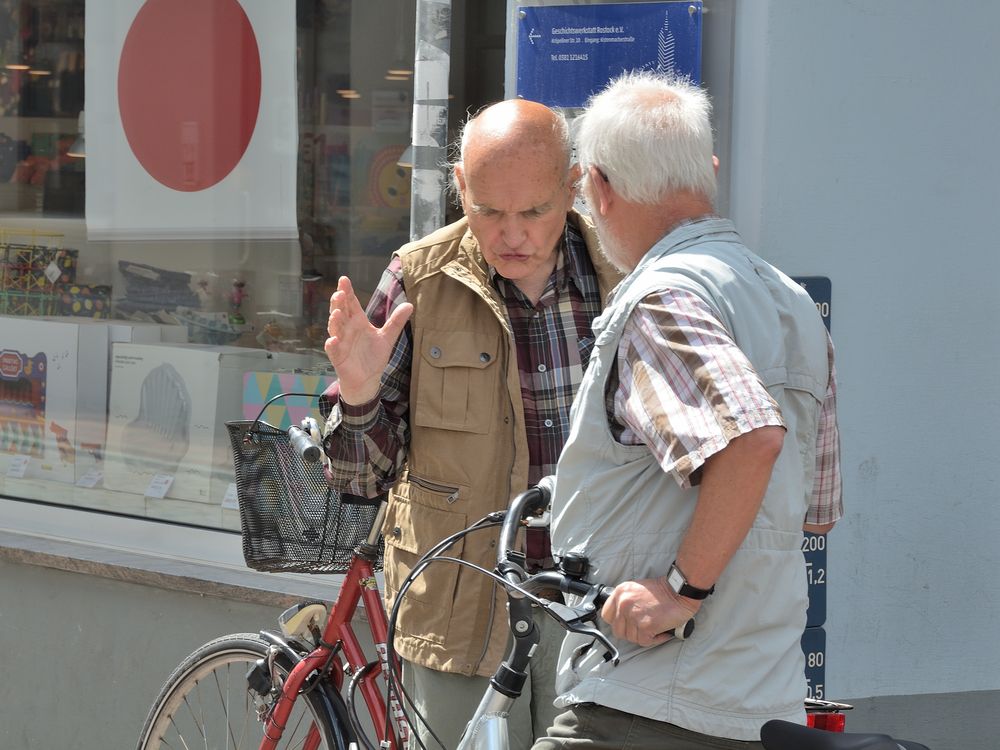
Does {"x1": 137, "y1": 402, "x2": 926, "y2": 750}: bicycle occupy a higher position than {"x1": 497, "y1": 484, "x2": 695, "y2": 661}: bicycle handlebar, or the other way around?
{"x1": 497, "y1": 484, "x2": 695, "y2": 661}: bicycle handlebar

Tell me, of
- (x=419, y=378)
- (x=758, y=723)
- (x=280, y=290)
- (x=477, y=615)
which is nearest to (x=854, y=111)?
(x=419, y=378)

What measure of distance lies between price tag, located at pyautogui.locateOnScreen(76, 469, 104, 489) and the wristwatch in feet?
11.9

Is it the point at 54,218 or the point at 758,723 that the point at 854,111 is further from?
the point at 54,218

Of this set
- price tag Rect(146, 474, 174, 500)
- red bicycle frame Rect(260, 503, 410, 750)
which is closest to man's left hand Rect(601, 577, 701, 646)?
red bicycle frame Rect(260, 503, 410, 750)

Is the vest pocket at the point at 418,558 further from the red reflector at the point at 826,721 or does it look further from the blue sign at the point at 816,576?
the blue sign at the point at 816,576

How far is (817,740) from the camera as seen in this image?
1800 mm

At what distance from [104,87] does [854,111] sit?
2947 millimetres

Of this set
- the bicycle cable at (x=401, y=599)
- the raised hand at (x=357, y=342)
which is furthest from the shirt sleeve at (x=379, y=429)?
the bicycle cable at (x=401, y=599)

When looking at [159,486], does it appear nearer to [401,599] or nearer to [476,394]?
[476,394]

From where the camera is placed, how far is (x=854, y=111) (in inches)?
138

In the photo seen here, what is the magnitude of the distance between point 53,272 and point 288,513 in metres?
2.78

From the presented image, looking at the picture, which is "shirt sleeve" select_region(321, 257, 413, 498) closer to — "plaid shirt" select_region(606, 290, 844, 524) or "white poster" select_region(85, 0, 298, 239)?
"plaid shirt" select_region(606, 290, 844, 524)

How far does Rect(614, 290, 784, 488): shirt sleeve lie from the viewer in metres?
1.91

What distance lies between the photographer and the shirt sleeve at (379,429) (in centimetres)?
280
